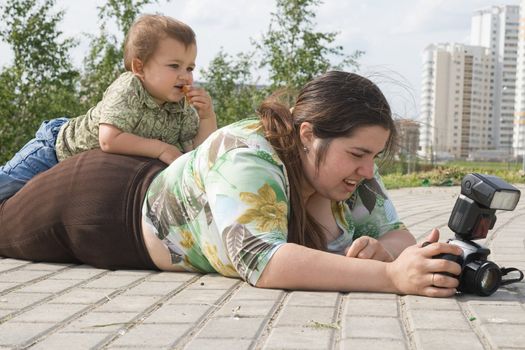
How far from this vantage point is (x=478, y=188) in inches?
116

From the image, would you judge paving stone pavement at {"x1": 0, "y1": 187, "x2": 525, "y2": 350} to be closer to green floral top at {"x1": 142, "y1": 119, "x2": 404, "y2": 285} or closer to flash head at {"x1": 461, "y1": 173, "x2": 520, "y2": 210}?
green floral top at {"x1": 142, "y1": 119, "x2": 404, "y2": 285}

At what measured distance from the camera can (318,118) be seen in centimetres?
325

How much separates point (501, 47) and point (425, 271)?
9479 centimetres

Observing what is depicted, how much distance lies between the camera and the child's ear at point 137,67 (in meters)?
4.30

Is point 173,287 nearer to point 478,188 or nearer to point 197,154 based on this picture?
point 197,154

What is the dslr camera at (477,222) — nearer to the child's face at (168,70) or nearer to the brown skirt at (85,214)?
the brown skirt at (85,214)

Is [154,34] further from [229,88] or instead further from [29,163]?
[229,88]

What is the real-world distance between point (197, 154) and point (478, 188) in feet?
3.98

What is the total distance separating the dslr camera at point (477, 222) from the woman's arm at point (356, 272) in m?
0.07

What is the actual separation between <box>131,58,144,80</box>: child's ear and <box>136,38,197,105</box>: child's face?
1 centimetres

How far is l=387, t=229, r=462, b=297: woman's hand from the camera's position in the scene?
2967 millimetres

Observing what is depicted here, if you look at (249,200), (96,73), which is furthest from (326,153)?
(96,73)

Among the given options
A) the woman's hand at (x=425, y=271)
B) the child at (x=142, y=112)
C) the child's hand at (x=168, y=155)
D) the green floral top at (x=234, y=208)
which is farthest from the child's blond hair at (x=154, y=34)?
the woman's hand at (x=425, y=271)

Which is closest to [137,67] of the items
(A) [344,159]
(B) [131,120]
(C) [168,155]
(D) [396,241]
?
(B) [131,120]
